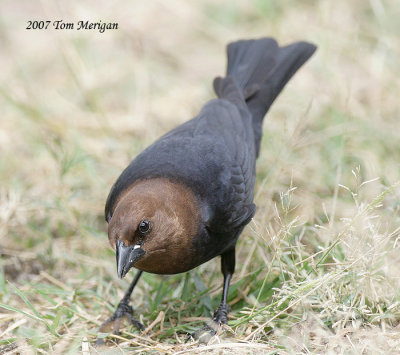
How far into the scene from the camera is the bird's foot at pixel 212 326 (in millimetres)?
3201

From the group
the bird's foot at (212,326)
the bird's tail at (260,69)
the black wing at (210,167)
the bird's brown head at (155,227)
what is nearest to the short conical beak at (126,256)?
the bird's brown head at (155,227)

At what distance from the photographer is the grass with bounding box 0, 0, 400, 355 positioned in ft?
9.97

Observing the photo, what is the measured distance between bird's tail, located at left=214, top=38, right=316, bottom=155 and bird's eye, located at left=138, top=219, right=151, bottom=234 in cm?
169

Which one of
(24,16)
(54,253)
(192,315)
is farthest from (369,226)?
(24,16)

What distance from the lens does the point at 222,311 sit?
136 inches

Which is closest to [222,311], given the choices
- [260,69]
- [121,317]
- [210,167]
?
[121,317]

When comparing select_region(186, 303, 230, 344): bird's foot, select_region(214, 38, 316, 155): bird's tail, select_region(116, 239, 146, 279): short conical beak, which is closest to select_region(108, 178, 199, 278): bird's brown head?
select_region(116, 239, 146, 279): short conical beak

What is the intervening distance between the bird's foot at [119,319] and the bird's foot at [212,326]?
346mm

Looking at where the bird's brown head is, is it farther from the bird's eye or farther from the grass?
the grass

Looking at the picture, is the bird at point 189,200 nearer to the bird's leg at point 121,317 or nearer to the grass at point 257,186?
the bird's leg at point 121,317

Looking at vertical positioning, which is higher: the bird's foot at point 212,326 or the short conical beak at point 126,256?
the short conical beak at point 126,256

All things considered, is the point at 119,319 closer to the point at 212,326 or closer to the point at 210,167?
the point at 212,326

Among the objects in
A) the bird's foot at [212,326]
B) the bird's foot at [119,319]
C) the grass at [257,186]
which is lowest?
the bird's foot at [119,319]

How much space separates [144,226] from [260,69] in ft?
7.24
